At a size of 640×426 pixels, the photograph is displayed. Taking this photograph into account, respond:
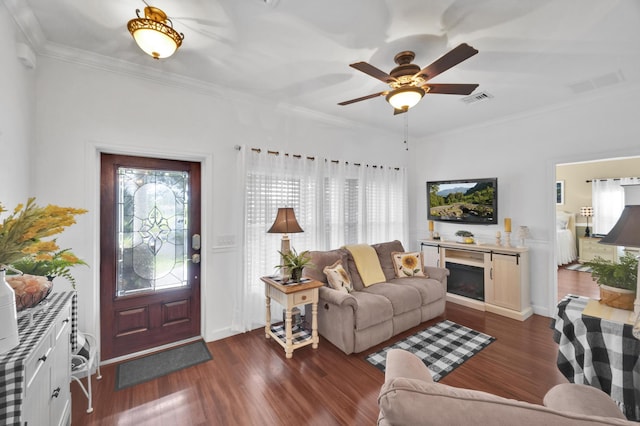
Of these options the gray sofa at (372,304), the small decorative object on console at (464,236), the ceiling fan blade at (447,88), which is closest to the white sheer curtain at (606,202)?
the small decorative object on console at (464,236)

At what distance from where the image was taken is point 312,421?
1.90 metres

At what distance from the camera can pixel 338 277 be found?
310 cm

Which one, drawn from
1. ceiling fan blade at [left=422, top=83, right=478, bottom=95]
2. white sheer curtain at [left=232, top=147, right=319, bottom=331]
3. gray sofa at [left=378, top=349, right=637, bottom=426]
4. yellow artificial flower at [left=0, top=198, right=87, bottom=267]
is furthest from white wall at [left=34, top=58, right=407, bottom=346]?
gray sofa at [left=378, top=349, right=637, bottom=426]

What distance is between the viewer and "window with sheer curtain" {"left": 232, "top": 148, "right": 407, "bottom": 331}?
3244 millimetres

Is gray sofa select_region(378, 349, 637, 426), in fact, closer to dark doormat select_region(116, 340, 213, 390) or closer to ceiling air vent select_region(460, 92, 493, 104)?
dark doormat select_region(116, 340, 213, 390)

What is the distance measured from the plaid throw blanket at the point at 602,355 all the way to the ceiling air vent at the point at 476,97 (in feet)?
8.25

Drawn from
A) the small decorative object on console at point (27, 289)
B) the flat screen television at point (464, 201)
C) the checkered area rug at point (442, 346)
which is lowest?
the checkered area rug at point (442, 346)

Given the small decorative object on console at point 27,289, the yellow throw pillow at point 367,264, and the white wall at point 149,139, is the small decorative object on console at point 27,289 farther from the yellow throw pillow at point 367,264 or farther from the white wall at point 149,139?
the yellow throw pillow at point 367,264

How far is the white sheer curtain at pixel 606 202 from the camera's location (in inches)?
237

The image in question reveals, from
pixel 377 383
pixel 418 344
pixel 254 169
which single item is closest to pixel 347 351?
pixel 377 383

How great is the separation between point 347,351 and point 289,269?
40.6 inches

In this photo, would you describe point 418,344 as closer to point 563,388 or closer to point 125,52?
point 563,388

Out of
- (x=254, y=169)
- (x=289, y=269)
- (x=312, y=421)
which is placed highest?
(x=254, y=169)

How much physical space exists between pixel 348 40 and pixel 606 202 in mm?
7698
